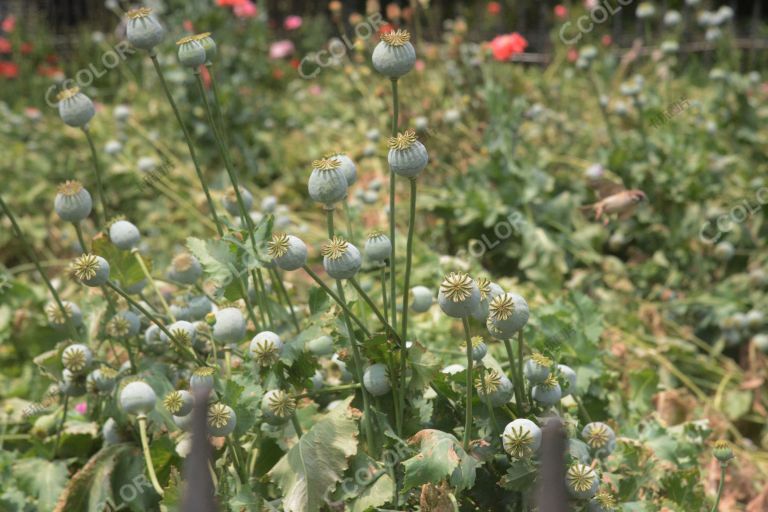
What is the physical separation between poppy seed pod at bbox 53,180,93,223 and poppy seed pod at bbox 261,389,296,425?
1.42ft

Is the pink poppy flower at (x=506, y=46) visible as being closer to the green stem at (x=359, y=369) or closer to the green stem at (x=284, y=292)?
the green stem at (x=284, y=292)

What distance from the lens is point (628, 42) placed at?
6527 mm

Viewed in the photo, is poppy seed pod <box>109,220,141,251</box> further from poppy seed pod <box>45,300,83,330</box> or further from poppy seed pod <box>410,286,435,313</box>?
poppy seed pod <box>410,286,435,313</box>

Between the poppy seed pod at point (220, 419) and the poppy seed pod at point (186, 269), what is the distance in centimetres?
41

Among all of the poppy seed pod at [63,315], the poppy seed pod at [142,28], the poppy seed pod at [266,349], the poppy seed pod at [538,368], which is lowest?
the poppy seed pod at [538,368]

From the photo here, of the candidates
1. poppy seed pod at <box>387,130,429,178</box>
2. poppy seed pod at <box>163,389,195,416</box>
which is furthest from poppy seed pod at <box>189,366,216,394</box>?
poppy seed pod at <box>387,130,429,178</box>

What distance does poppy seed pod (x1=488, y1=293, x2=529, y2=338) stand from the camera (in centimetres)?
109

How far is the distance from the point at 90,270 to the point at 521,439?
641 mm

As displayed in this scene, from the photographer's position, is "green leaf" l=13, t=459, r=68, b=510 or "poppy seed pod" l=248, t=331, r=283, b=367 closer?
"poppy seed pod" l=248, t=331, r=283, b=367

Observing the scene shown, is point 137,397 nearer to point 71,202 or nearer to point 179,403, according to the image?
point 179,403

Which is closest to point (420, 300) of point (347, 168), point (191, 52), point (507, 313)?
point (347, 168)

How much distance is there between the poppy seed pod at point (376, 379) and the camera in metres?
1.27

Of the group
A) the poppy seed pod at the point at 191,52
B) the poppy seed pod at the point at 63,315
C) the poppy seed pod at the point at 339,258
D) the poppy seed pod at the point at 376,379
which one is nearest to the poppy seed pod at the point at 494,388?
the poppy seed pod at the point at 376,379

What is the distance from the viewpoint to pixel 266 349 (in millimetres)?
1210
